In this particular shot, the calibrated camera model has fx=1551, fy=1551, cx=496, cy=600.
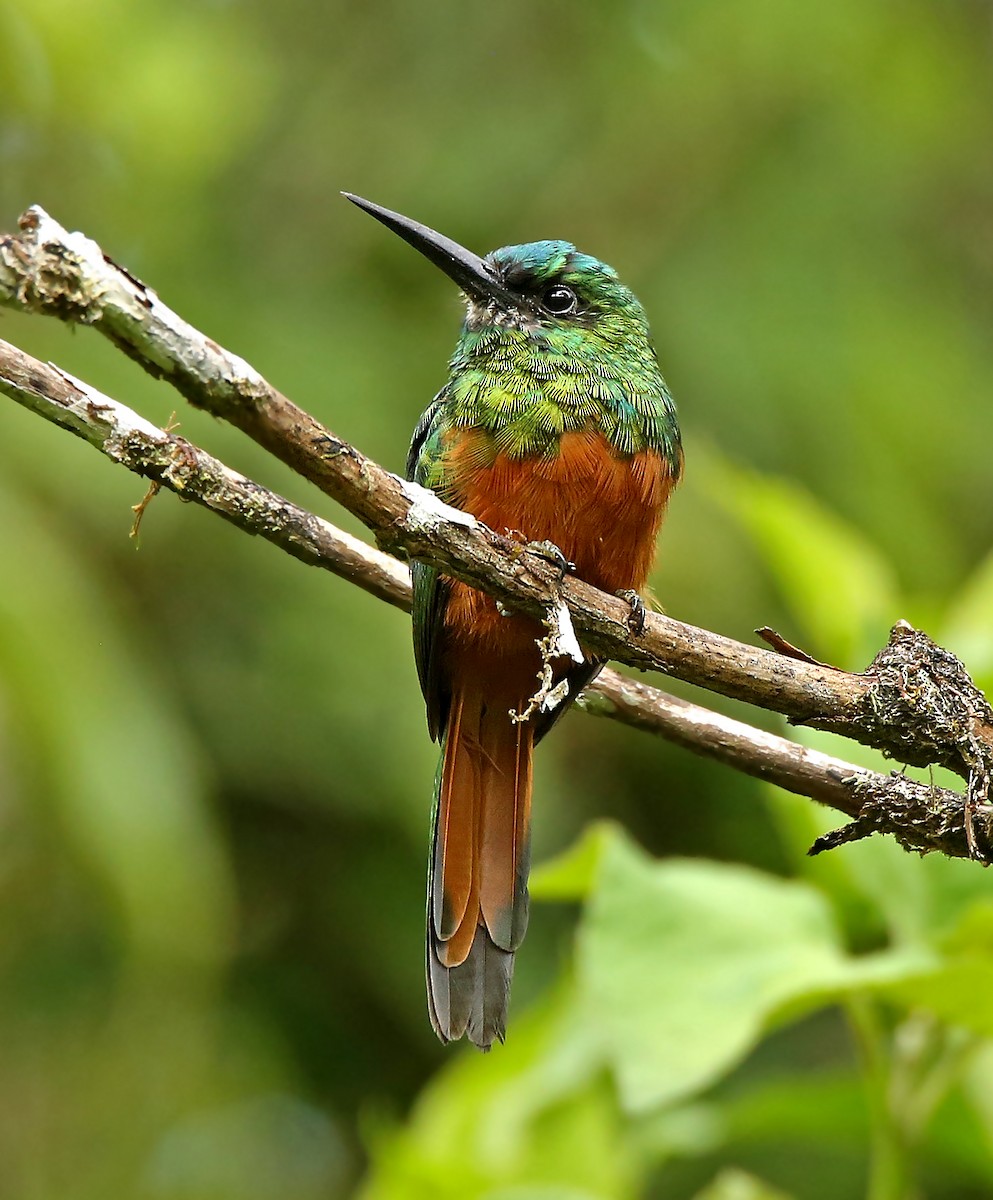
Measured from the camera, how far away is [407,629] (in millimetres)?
3736

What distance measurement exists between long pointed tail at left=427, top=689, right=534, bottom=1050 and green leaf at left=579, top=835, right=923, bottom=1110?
25cm

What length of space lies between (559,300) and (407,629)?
1.26 metres

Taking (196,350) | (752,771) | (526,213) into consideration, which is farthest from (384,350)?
(196,350)

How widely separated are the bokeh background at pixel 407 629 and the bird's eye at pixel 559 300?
1.67ft

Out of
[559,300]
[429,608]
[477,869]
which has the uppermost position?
[559,300]

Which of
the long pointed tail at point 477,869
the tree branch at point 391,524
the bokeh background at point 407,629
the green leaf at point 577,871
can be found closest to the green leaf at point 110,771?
→ the bokeh background at point 407,629

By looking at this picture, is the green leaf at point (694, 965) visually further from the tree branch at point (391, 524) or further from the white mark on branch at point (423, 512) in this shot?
the white mark on branch at point (423, 512)

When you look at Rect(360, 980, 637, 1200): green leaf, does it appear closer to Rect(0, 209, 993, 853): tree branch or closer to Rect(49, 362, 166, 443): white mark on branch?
Rect(0, 209, 993, 853): tree branch

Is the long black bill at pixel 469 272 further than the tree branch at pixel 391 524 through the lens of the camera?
Yes

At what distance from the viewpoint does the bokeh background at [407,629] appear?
2.01 meters

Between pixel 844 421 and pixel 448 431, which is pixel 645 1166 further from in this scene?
pixel 844 421

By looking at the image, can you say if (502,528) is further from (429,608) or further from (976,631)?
(976,631)

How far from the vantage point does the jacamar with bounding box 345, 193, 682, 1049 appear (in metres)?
2.22

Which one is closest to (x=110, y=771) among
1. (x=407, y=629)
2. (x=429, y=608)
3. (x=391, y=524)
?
(x=429, y=608)
